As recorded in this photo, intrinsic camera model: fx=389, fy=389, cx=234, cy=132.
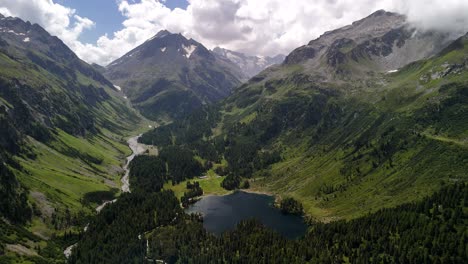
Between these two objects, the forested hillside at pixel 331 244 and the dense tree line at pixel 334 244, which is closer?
the dense tree line at pixel 334 244

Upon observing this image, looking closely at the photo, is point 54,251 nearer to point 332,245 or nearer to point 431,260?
point 332,245

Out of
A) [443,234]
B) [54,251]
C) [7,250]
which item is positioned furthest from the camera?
[54,251]

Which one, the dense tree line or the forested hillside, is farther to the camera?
the forested hillside

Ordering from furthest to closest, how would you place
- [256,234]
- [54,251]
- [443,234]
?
[256,234] < [54,251] < [443,234]

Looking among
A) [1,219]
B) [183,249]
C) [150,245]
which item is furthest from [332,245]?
[1,219]

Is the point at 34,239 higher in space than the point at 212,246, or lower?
higher

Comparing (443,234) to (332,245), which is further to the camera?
(332,245)

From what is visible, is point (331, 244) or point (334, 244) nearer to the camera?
point (334, 244)

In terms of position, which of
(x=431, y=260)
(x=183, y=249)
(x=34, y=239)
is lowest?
(x=431, y=260)
